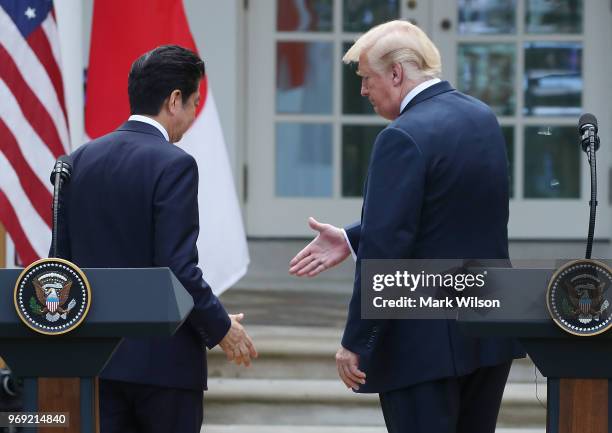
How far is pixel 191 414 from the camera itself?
10.1 feet

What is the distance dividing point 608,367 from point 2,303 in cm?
134

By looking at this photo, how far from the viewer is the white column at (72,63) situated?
188 inches

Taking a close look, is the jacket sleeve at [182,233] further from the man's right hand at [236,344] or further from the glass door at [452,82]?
the glass door at [452,82]

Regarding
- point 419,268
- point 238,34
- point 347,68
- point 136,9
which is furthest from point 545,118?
point 419,268

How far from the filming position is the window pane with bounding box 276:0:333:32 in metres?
7.21

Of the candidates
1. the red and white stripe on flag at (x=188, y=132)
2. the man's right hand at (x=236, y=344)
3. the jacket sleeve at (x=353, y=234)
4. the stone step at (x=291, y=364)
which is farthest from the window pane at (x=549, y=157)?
the man's right hand at (x=236, y=344)

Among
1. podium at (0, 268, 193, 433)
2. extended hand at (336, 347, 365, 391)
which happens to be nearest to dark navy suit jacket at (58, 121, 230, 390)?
extended hand at (336, 347, 365, 391)

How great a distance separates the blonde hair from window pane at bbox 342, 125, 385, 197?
13.4ft

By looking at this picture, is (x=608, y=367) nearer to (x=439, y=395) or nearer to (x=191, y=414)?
(x=439, y=395)

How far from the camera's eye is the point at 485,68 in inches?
285

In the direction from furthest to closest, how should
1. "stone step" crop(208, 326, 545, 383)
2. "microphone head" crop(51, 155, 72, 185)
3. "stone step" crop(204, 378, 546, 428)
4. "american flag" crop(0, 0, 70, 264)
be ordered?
1. "stone step" crop(208, 326, 545, 383)
2. "stone step" crop(204, 378, 546, 428)
3. "american flag" crop(0, 0, 70, 264)
4. "microphone head" crop(51, 155, 72, 185)

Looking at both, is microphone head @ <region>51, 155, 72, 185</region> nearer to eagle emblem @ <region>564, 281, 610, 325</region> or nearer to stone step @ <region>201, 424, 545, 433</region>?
eagle emblem @ <region>564, 281, 610, 325</region>

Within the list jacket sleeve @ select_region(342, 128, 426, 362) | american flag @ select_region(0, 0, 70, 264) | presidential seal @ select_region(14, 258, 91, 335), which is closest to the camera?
presidential seal @ select_region(14, 258, 91, 335)

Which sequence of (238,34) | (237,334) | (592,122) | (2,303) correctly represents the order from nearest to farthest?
1. (2,303)
2. (592,122)
3. (237,334)
4. (238,34)
